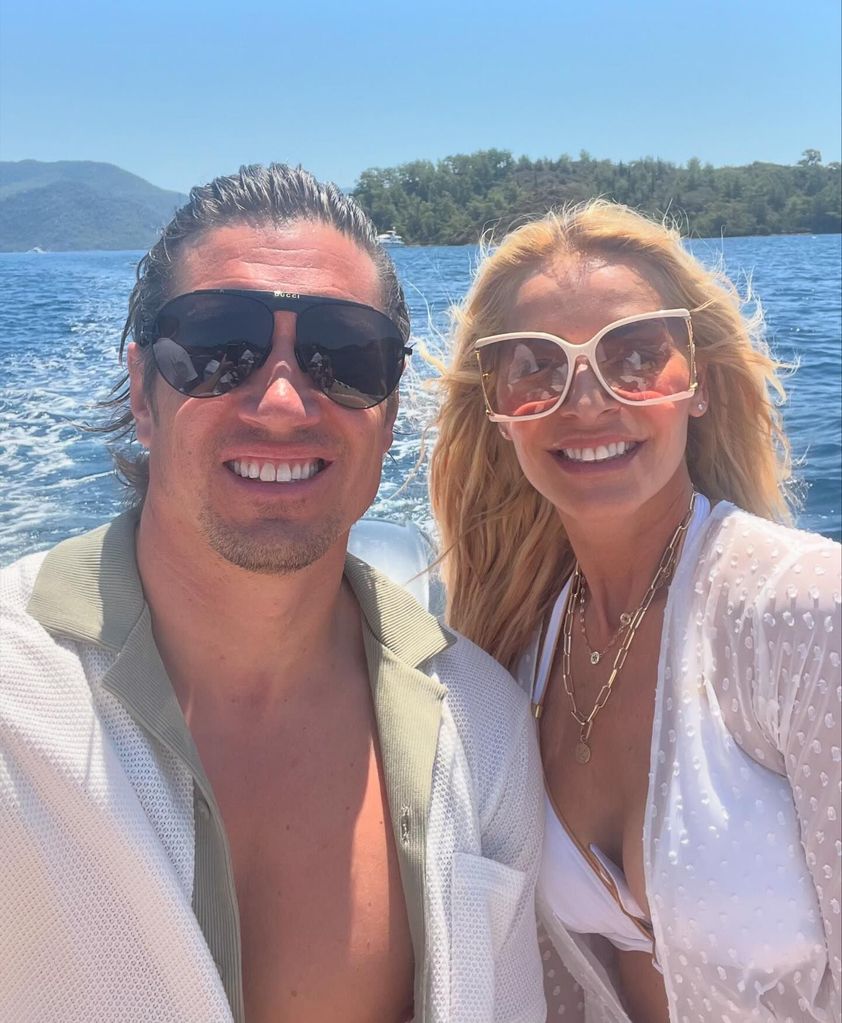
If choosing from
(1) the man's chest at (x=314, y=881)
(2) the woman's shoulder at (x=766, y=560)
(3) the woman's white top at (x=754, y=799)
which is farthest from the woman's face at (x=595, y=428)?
(1) the man's chest at (x=314, y=881)

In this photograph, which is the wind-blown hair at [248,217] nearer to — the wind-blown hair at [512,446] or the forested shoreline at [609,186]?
the wind-blown hair at [512,446]

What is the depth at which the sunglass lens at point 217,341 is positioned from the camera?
60.4 inches

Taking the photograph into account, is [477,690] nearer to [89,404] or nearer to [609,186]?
[89,404]

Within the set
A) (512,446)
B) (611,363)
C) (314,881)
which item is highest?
(611,363)

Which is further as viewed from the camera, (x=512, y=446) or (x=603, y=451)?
(x=512, y=446)

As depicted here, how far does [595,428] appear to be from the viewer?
5.70ft

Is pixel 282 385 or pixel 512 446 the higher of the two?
pixel 282 385

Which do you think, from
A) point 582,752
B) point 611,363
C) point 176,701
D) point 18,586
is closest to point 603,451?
point 611,363

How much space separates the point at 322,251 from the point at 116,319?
10529mm

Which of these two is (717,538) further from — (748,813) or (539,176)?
(539,176)

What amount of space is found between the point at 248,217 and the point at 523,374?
2.05 feet

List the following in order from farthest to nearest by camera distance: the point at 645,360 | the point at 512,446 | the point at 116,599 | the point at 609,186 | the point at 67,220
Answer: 1. the point at 609,186
2. the point at 67,220
3. the point at 512,446
4. the point at 645,360
5. the point at 116,599

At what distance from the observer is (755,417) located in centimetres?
206

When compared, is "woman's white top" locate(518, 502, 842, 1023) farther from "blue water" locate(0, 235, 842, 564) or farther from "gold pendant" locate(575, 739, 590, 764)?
Answer: "blue water" locate(0, 235, 842, 564)
